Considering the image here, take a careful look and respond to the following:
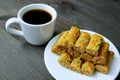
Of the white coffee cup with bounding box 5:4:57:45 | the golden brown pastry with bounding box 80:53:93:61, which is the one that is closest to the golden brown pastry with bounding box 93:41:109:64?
the golden brown pastry with bounding box 80:53:93:61

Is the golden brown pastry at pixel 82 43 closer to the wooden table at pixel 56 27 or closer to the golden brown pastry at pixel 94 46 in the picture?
the golden brown pastry at pixel 94 46

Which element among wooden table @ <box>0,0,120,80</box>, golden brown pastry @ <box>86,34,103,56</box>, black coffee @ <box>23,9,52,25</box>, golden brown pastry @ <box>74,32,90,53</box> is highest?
golden brown pastry @ <box>86,34,103,56</box>

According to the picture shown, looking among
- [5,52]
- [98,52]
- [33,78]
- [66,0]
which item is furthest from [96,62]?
[66,0]

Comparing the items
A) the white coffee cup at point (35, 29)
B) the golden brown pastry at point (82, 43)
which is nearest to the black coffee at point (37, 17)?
the white coffee cup at point (35, 29)

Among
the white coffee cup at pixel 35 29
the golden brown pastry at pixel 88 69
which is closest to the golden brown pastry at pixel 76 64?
the golden brown pastry at pixel 88 69

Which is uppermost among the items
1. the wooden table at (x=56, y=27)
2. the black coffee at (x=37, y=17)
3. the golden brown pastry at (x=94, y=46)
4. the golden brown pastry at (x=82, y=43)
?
the golden brown pastry at (x=94, y=46)

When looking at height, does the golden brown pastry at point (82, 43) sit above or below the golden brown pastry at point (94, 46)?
below

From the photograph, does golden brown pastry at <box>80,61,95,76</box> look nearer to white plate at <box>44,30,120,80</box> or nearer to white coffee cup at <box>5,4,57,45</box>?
white plate at <box>44,30,120,80</box>

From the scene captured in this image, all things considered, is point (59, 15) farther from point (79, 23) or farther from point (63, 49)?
point (63, 49)
